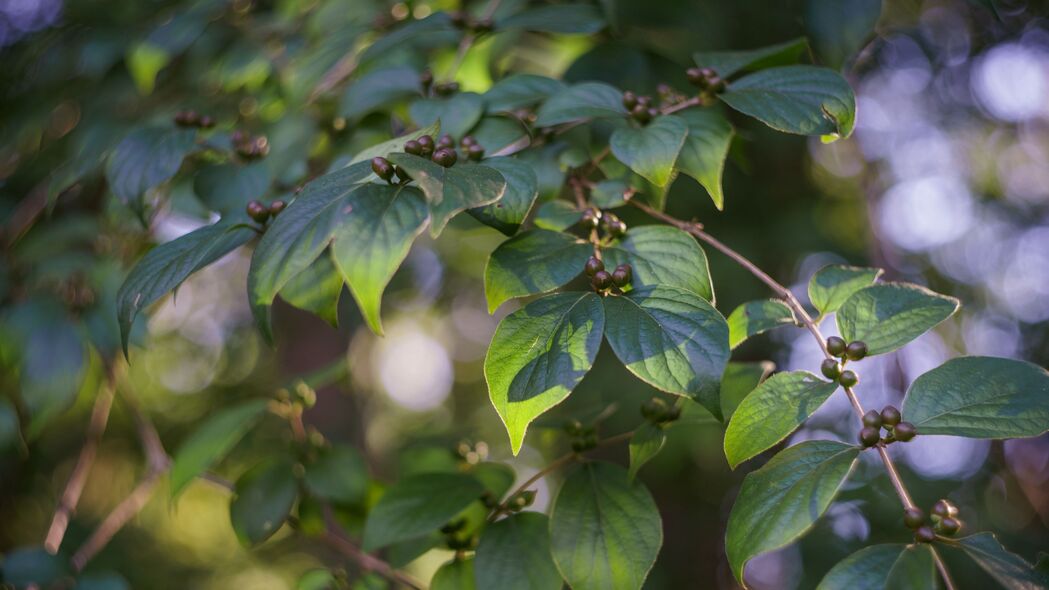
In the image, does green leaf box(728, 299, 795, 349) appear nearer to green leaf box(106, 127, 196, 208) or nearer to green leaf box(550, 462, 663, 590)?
green leaf box(550, 462, 663, 590)

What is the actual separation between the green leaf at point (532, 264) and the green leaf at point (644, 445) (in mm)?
238

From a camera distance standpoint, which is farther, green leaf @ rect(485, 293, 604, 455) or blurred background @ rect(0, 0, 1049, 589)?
blurred background @ rect(0, 0, 1049, 589)

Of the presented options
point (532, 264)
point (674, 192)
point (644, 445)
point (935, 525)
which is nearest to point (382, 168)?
point (532, 264)

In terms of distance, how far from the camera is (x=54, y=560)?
4.82ft

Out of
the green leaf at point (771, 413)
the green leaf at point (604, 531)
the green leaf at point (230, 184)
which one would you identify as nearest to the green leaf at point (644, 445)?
the green leaf at point (604, 531)

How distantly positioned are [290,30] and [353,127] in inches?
21.2

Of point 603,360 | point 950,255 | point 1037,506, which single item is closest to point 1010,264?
point 950,255

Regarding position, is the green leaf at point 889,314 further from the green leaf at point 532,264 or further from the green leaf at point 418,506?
the green leaf at point 418,506

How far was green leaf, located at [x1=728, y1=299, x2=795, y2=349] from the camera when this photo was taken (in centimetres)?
88

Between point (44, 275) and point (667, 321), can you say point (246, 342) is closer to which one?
point (44, 275)

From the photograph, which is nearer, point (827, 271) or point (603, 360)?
point (827, 271)

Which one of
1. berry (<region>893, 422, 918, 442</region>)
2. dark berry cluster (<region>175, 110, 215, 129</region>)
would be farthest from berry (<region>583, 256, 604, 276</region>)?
dark berry cluster (<region>175, 110, 215, 129</region>)

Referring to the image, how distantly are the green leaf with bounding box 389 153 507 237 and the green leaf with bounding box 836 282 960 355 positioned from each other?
0.43m

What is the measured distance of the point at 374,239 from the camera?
69cm
